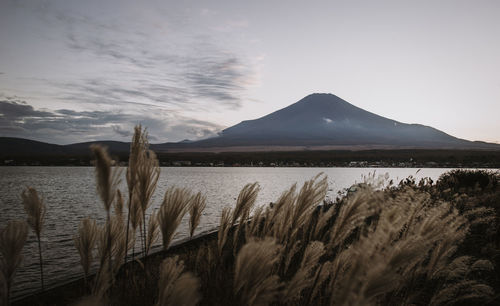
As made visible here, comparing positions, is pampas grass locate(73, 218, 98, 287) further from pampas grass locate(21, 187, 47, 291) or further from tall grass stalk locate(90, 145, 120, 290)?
tall grass stalk locate(90, 145, 120, 290)

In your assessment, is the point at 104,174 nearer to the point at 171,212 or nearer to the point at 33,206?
the point at 171,212

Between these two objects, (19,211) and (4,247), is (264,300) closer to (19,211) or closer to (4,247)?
(4,247)

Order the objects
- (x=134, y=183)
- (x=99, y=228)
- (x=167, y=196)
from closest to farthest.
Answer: (x=134, y=183) < (x=167, y=196) < (x=99, y=228)

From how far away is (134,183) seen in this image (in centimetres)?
281

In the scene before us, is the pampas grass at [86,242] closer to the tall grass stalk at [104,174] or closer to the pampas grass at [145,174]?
the pampas grass at [145,174]

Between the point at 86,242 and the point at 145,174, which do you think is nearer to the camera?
the point at 145,174

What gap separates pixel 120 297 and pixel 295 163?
3799 inches

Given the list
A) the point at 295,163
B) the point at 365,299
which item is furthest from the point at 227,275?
the point at 295,163

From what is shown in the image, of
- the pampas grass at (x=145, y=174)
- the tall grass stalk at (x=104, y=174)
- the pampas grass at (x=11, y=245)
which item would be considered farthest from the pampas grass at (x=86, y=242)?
the tall grass stalk at (x=104, y=174)

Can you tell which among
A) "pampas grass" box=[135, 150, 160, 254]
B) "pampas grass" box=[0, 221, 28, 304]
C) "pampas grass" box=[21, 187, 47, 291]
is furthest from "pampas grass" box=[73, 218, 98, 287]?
"pampas grass" box=[135, 150, 160, 254]

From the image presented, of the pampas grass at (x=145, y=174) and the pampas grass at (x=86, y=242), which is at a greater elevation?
the pampas grass at (x=145, y=174)

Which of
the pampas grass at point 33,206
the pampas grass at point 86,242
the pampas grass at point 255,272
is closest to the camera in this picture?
the pampas grass at point 255,272

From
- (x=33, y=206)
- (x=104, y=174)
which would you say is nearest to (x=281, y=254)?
(x=104, y=174)

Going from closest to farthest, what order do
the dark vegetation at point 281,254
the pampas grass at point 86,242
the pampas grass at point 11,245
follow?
1. the dark vegetation at point 281,254
2. the pampas grass at point 11,245
3. the pampas grass at point 86,242
